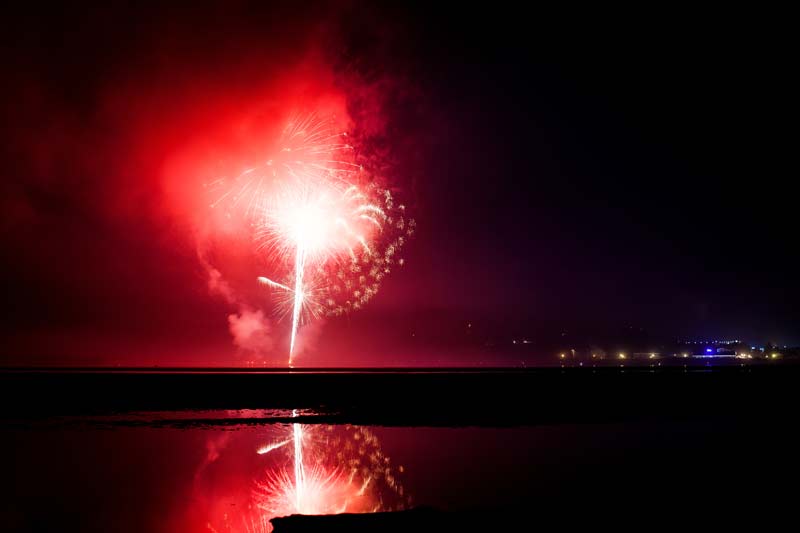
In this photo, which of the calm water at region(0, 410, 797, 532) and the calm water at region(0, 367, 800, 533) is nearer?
the calm water at region(0, 367, 800, 533)

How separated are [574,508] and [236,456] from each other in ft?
36.4

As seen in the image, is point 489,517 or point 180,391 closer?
point 489,517

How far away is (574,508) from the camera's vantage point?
412 inches

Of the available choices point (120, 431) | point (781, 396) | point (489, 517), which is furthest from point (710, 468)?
point (781, 396)

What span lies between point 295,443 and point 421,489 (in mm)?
8008

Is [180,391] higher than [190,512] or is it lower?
higher

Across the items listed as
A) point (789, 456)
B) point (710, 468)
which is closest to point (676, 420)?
point (789, 456)

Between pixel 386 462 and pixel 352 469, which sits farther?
pixel 386 462

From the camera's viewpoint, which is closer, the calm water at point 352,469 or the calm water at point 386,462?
the calm water at point 386,462

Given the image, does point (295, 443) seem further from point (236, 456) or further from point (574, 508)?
point (574, 508)

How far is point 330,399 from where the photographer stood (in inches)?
1468

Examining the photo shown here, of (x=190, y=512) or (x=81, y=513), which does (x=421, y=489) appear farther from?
(x=81, y=513)

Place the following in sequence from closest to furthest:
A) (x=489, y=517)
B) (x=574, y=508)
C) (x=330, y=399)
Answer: (x=489, y=517), (x=574, y=508), (x=330, y=399)

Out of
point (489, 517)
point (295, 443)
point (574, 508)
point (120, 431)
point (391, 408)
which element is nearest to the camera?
point (489, 517)
